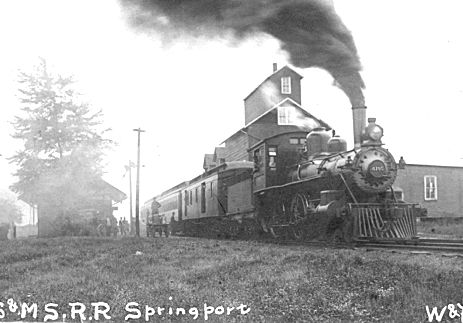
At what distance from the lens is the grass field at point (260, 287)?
16.8ft

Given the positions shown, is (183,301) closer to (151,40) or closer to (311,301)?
(311,301)

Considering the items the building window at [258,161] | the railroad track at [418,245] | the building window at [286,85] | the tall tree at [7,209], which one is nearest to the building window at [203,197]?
the building window at [258,161]

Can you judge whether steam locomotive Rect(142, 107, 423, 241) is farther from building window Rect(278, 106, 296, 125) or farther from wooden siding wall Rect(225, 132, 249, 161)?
building window Rect(278, 106, 296, 125)

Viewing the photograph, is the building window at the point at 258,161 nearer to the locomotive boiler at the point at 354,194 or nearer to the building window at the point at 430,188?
the locomotive boiler at the point at 354,194

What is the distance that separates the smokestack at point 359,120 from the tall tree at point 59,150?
11.1 metres

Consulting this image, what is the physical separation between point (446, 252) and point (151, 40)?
668cm

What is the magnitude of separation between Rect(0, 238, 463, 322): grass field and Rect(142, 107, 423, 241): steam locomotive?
3.09 m

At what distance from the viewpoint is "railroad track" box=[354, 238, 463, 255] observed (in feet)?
30.5

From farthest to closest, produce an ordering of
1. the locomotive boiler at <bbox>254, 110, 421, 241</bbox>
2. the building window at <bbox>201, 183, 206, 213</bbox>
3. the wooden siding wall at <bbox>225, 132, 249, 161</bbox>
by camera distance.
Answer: the wooden siding wall at <bbox>225, 132, 249, 161</bbox>
the building window at <bbox>201, 183, 206, 213</bbox>
the locomotive boiler at <bbox>254, 110, 421, 241</bbox>

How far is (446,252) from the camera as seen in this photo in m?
8.98

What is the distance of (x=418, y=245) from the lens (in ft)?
35.5

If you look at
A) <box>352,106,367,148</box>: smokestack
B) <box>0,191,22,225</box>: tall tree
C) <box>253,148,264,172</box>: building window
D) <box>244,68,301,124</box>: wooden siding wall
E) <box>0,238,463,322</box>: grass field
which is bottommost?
<box>0,238,463,322</box>: grass field

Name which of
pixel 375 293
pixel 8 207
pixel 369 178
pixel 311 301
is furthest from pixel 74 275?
pixel 8 207

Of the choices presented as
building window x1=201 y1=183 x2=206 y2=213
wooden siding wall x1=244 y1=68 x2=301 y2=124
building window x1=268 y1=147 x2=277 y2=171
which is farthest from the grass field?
wooden siding wall x1=244 y1=68 x2=301 y2=124
